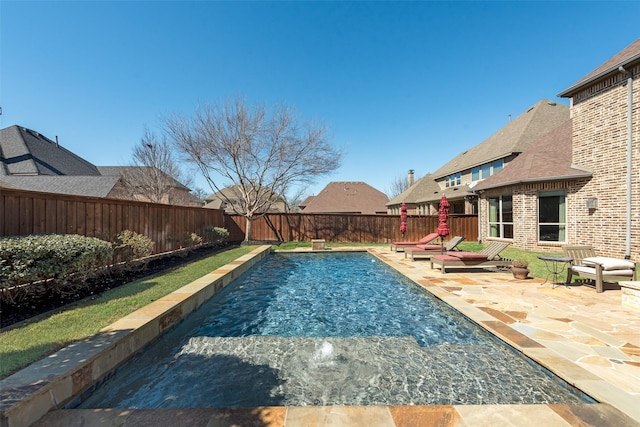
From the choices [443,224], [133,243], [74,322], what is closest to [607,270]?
[443,224]

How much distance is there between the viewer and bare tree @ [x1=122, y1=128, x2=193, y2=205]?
2386 cm

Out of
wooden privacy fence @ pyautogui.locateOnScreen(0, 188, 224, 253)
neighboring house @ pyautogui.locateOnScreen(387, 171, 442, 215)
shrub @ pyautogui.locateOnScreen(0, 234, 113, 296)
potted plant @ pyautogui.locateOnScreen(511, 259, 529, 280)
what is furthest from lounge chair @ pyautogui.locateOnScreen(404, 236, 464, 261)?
neighboring house @ pyautogui.locateOnScreen(387, 171, 442, 215)

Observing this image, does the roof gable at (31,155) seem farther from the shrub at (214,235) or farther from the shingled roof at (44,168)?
the shrub at (214,235)

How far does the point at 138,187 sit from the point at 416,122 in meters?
25.0

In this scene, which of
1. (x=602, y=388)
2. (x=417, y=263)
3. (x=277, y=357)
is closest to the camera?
(x=602, y=388)

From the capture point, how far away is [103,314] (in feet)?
13.6

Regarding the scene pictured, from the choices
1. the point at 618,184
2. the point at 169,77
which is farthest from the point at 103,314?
the point at 618,184

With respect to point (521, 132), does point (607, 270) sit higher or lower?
lower

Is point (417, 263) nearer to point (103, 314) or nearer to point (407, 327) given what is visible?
point (407, 327)

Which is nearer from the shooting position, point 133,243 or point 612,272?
point 612,272

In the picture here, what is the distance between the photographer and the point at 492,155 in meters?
19.2

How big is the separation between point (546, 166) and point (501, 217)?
319 centimetres

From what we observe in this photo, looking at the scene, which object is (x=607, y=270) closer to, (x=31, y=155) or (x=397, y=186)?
(x=31, y=155)

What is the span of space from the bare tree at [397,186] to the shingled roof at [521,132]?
33.7 m
